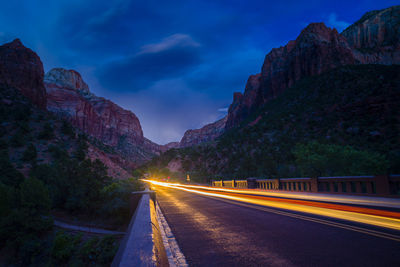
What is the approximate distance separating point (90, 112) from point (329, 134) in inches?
5521

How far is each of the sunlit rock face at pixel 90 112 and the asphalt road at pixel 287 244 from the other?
427ft

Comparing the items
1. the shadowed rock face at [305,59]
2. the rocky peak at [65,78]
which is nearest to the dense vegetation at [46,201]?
the shadowed rock face at [305,59]

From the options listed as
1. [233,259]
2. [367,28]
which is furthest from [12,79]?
[367,28]

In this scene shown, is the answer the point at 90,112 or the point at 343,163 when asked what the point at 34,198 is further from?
the point at 90,112

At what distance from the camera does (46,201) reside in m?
23.7

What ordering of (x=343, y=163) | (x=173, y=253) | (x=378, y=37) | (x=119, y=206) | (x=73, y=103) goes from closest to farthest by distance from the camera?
1. (x=173, y=253)
2. (x=119, y=206)
3. (x=343, y=163)
4. (x=378, y=37)
5. (x=73, y=103)

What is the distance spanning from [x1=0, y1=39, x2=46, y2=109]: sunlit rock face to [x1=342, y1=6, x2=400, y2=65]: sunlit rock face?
405 feet

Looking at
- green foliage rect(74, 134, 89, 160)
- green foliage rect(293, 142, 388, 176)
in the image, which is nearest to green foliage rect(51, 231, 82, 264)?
green foliage rect(293, 142, 388, 176)

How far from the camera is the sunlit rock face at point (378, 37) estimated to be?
94188 millimetres

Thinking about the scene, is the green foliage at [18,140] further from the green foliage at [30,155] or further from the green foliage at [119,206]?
the green foliage at [119,206]

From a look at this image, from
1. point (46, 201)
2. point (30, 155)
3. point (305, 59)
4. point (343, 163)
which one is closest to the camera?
point (46, 201)

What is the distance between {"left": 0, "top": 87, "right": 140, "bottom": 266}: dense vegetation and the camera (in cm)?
1992

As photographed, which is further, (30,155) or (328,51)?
(328,51)

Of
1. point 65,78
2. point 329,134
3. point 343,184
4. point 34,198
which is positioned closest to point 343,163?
point 343,184
